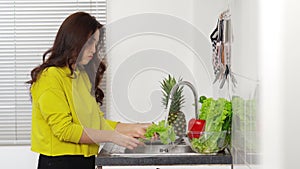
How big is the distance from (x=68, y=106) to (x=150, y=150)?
0.38 m

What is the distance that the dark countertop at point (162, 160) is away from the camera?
2.10 metres

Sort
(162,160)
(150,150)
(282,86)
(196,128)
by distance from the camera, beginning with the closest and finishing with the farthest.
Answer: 1. (282,86)
2. (162,160)
3. (196,128)
4. (150,150)

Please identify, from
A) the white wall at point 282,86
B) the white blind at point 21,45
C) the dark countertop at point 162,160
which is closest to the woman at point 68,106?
the dark countertop at point 162,160

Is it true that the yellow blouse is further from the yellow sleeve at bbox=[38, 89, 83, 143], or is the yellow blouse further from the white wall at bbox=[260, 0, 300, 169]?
the white wall at bbox=[260, 0, 300, 169]

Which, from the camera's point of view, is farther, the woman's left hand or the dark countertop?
the woman's left hand

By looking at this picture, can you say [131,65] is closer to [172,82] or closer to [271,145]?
[172,82]

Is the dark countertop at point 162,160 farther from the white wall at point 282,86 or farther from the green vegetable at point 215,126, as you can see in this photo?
the white wall at point 282,86

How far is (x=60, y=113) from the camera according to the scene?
2340 millimetres

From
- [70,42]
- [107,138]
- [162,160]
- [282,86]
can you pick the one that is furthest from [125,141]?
[282,86]

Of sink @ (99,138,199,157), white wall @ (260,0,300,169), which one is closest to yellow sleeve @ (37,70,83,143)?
sink @ (99,138,199,157)

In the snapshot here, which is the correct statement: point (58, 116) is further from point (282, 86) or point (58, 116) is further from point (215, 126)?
point (282, 86)

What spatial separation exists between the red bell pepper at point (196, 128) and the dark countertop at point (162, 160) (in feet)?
0.32

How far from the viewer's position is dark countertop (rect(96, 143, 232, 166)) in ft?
6.88

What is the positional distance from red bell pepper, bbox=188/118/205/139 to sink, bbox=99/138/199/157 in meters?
0.07
